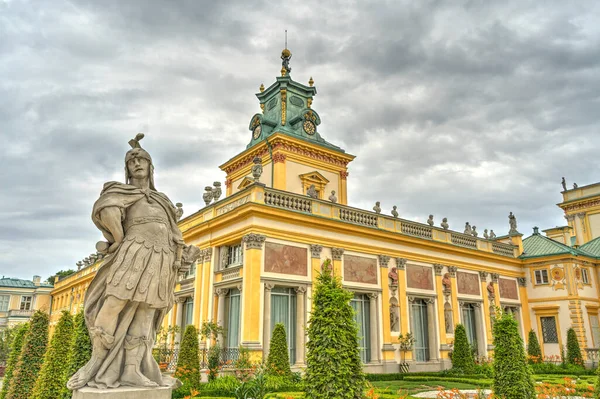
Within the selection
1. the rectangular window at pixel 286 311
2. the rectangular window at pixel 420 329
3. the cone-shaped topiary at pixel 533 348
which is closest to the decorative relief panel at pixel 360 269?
the rectangular window at pixel 286 311

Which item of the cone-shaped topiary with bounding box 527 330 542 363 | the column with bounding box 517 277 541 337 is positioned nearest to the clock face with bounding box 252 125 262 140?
the column with bounding box 517 277 541 337

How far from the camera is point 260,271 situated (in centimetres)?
1791

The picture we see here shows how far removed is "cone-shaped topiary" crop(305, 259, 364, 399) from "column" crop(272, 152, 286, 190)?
1671 cm

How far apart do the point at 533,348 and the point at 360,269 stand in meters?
13.2

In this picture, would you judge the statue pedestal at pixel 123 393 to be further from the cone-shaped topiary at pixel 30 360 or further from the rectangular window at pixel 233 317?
the rectangular window at pixel 233 317

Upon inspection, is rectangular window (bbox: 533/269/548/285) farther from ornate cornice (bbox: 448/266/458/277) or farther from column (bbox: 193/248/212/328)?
column (bbox: 193/248/212/328)

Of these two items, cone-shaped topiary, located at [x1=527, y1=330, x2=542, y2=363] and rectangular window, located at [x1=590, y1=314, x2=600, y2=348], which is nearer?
cone-shaped topiary, located at [x1=527, y1=330, x2=542, y2=363]

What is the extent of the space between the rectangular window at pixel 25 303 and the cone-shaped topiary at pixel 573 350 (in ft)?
211

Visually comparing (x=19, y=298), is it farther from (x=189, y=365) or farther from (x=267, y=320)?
(x=189, y=365)

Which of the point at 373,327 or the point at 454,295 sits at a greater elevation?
the point at 454,295

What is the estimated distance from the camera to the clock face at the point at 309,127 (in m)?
28.9

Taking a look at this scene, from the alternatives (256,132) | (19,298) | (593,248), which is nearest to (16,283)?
(19,298)

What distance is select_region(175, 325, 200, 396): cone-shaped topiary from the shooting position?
14.2m

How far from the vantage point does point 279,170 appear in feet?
86.8
